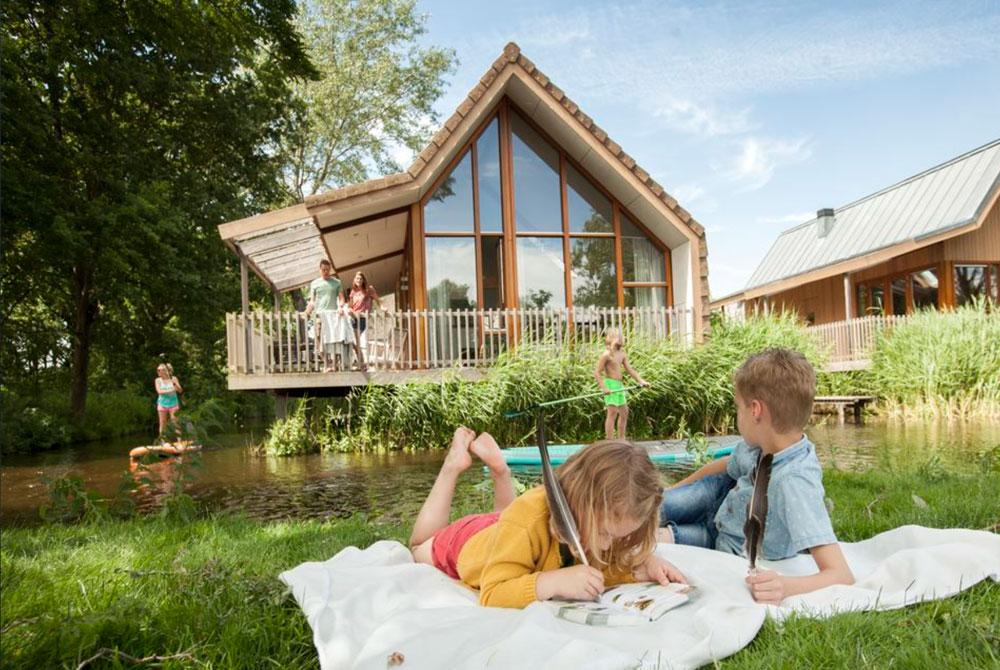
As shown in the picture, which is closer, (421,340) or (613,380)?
(613,380)

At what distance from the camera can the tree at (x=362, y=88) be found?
1222 inches

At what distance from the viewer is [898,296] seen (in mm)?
20406

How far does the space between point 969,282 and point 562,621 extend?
71.5 feet

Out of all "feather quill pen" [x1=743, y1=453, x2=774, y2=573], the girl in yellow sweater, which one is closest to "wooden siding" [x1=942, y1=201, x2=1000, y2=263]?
"feather quill pen" [x1=743, y1=453, x2=774, y2=573]

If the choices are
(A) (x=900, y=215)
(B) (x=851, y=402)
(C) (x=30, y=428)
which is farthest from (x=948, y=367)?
(C) (x=30, y=428)

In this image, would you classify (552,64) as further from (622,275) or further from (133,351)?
(133,351)

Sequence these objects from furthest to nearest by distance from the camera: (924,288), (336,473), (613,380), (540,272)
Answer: (924,288)
(540,272)
(613,380)
(336,473)

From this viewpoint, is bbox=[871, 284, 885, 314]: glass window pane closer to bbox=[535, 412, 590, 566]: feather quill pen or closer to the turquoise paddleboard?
the turquoise paddleboard

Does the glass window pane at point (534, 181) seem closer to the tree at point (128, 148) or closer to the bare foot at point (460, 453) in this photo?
the tree at point (128, 148)

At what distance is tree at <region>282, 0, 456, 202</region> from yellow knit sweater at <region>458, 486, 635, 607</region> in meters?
30.4

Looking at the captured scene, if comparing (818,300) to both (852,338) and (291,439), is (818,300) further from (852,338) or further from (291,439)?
(291,439)

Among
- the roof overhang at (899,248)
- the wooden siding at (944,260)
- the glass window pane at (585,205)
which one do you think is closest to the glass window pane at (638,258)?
Result: the glass window pane at (585,205)

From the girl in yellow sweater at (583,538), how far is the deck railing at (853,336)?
15.4m

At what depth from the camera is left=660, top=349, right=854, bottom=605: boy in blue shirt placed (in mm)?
2410
